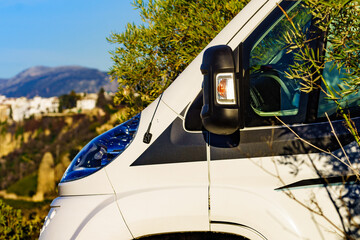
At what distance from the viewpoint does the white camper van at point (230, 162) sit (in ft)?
7.10

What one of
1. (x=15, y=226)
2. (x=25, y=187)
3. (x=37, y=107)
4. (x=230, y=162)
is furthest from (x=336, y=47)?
(x=37, y=107)

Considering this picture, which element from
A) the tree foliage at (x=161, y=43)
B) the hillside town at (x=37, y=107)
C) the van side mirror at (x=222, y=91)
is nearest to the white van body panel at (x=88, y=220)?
the van side mirror at (x=222, y=91)

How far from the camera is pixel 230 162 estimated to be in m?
2.26

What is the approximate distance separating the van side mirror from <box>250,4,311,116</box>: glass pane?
1.17 feet

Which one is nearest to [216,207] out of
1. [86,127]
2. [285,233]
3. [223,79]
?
[285,233]

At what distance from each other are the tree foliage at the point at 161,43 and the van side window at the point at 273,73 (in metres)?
2.46

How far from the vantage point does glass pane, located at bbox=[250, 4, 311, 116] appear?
2.37 meters

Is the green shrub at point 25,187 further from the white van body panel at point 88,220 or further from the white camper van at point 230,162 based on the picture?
the white camper van at point 230,162

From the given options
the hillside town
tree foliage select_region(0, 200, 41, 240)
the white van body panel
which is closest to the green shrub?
the hillside town

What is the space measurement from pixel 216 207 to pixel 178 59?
344 centimetres

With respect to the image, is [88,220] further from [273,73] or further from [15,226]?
[15,226]

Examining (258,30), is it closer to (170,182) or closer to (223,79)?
(223,79)

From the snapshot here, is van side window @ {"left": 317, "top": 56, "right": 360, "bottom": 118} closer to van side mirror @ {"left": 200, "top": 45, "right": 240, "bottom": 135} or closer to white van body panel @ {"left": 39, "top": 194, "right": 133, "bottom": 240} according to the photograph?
van side mirror @ {"left": 200, "top": 45, "right": 240, "bottom": 135}

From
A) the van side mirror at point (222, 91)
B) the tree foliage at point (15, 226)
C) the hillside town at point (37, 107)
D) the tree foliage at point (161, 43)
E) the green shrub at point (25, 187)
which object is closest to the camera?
the van side mirror at point (222, 91)
